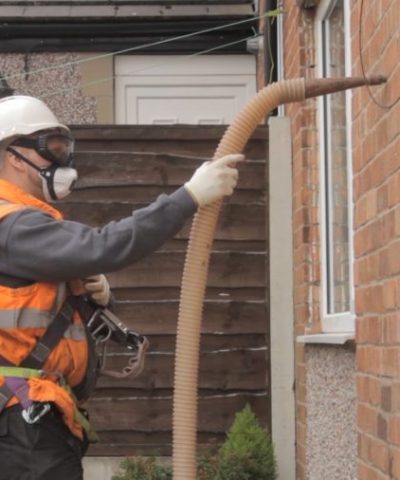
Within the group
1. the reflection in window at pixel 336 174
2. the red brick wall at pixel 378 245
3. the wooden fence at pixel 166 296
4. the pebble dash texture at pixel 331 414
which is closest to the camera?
the red brick wall at pixel 378 245

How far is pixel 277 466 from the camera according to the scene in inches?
248

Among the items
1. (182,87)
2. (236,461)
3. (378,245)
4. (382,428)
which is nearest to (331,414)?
(236,461)

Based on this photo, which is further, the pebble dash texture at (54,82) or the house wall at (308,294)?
the pebble dash texture at (54,82)

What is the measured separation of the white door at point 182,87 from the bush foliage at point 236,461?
3316mm

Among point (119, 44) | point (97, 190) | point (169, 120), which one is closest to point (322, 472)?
point (97, 190)

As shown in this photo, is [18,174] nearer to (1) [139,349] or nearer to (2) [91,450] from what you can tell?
(1) [139,349]

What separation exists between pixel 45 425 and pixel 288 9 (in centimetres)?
378

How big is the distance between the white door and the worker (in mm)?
5245

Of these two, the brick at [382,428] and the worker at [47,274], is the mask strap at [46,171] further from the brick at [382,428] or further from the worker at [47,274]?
the brick at [382,428]

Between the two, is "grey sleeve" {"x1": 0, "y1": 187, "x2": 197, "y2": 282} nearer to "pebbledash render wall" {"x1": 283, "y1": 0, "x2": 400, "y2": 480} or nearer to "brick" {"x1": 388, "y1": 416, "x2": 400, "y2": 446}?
"pebbledash render wall" {"x1": 283, "y1": 0, "x2": 400, "y2": 480}

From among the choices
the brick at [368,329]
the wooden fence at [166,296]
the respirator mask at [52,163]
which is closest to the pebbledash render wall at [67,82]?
the wooden fence at [166,296]

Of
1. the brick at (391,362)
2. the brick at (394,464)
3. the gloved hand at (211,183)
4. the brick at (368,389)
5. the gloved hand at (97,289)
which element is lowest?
the brick at (394,464)

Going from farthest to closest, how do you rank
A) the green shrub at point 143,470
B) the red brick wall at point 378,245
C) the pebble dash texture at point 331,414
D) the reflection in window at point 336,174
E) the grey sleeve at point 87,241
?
the green shrub at point 143,470 → the reflection in window at point 336,174 → the pebble dash texture at point 331,414 → the red brick wall at point 378,245 → the grey sleeve at point 87,241

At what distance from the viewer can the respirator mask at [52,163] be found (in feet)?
11.9
